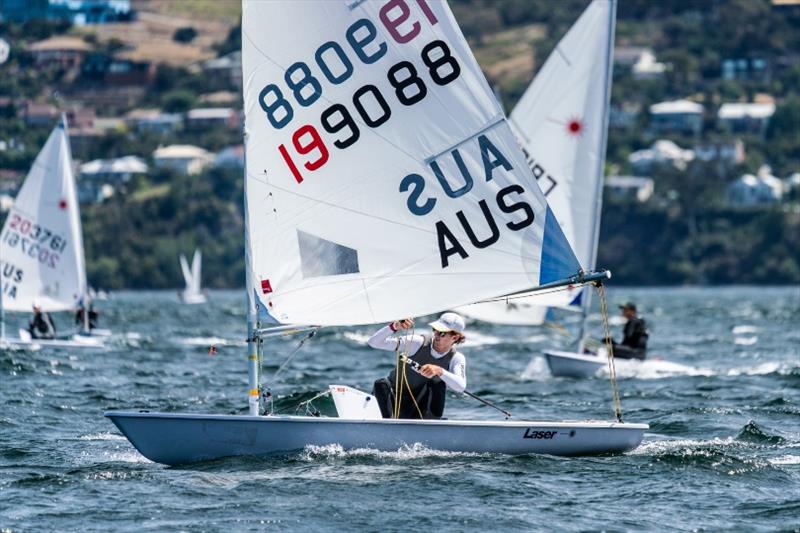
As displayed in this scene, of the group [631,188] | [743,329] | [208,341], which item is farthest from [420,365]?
[631,188]

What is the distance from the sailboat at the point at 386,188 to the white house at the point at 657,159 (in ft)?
543

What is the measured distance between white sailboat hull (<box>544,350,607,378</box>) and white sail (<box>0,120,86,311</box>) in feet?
50.0

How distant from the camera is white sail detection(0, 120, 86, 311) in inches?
1726

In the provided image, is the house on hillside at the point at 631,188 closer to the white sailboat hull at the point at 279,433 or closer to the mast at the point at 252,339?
the white sailboat hull at the point at 279,433

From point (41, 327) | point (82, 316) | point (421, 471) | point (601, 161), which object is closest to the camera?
point (421, 471)

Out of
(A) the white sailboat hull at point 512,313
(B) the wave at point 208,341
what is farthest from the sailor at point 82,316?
(A) the white sailboat hull at point 512,313

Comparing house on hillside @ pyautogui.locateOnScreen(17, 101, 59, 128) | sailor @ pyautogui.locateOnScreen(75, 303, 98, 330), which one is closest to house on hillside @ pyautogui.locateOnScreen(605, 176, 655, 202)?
house on hillside @ pyautogui.locateOnScreen(17, 101, 59, 128)

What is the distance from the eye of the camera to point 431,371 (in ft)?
61.6

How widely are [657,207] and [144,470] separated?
155357mm

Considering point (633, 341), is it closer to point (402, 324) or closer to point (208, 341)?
point (402, 324)

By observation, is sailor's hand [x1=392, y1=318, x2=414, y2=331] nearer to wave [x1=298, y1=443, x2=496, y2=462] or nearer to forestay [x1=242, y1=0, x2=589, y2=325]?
forestay [x1=242, y1=0, x2=589, y2=325]

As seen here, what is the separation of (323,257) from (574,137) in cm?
1770

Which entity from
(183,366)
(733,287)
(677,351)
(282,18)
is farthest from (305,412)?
(733,287)

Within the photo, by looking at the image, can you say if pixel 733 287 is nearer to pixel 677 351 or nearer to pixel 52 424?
pixel 677 351
